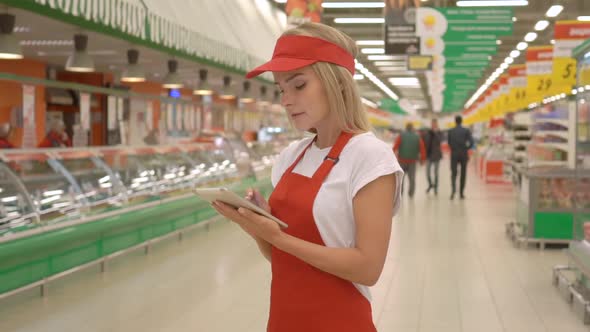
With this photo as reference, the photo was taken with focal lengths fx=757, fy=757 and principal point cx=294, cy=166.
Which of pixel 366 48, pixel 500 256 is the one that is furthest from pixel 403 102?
pixel 500 256

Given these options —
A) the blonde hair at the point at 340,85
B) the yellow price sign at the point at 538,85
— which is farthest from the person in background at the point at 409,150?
the blonde hair at the point at 340,85

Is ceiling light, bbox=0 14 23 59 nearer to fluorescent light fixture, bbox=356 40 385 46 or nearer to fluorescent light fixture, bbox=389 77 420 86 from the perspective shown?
fluorescent light fixture, bbox=356 40 385 46

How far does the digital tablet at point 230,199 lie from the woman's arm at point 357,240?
0.02 meters

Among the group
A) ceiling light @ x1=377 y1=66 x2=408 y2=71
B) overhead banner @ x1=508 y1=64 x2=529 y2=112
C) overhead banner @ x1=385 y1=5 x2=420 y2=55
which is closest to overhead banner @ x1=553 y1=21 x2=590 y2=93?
overhead banner @ x1=385 y1=5 x2=420 y2=55

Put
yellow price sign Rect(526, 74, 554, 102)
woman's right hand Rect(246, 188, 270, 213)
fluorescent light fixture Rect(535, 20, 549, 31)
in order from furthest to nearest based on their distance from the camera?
1. fluorescent light fixture Rect(535, 20, 549, 31)
2. yellow price sign Rect(526, 74, 554, 102)
3. woman's right hand Rect(246, 188, 270, 213)

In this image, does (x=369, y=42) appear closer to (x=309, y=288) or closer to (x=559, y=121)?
(x=559, y=121)

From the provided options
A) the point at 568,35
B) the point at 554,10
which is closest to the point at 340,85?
the point at 568,35

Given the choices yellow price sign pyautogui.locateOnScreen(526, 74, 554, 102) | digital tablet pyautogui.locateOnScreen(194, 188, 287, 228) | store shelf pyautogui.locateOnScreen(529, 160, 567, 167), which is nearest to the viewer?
digital tablet pyautogui.locateOnScreen(194, 188, 287, 228)

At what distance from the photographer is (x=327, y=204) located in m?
1.97

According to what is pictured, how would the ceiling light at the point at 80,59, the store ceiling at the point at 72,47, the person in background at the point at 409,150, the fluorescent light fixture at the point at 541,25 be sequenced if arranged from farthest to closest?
the fluorescent light fixture at the point at 541,25 → the person in background at the point at 409,150 → the store ceiling at the point at 72,47 → the ceiling light at the point at 80,59

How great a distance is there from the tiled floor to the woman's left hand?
3925mm

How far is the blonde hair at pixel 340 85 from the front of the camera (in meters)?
2.03

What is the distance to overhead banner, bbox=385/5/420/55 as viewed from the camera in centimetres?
1393

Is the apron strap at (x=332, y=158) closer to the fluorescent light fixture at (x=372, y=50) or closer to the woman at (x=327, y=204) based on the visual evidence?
the woman at (x=327, y=204)
